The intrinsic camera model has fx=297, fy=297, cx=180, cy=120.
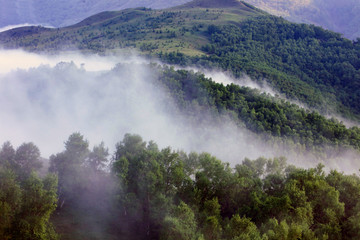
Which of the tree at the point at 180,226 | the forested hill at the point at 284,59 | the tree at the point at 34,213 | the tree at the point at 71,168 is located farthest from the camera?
the forested hill at the point at 284,59

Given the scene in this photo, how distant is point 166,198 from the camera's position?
4397cm

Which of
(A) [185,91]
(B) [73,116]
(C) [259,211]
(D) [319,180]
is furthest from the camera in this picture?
(B) [73,116]

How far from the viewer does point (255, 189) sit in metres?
45.5

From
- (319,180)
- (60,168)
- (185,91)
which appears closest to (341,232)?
(319,180)

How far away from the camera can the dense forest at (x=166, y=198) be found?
3516 centimetres

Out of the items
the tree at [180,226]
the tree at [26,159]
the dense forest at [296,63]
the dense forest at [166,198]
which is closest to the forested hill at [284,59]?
the dense forest at [296,63]

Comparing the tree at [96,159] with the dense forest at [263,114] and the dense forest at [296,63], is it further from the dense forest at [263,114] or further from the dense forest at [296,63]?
the dense forest at [296,63]

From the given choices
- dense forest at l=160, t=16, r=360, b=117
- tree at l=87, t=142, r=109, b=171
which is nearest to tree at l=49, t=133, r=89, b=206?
tree at l=87, t=142, r=109, b=171

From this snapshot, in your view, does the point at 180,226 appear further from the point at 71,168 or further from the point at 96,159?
the point at 96,159

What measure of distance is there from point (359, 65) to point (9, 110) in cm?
17840

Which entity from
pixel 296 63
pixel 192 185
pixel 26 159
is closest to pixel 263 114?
pixel 192 185

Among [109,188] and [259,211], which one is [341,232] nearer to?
[259,211]

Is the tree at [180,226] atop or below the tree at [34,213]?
below

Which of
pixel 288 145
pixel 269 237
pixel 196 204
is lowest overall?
pixel 288 145
